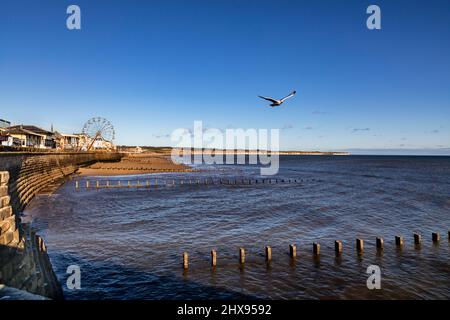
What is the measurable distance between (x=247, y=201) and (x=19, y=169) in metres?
27.2

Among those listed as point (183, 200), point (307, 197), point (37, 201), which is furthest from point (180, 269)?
point (307, 197)

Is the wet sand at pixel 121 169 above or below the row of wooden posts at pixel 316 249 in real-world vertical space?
above

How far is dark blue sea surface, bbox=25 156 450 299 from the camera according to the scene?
14453 millimetres

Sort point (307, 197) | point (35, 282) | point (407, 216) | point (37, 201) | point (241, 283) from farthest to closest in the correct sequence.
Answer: point (307, 197) < point (37, 201) < point (407, 216) < point (241, 283) < point (35, 282)

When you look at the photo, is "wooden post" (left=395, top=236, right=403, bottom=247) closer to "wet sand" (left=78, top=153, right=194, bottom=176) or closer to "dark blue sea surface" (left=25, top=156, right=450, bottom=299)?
"dark blue sea surface" (left=25, top=156, right=450, bottom=299)

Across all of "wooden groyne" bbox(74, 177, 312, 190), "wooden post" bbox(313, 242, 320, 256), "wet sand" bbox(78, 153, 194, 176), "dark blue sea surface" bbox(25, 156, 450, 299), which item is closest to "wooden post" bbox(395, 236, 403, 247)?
"dark blue sea surface" bbox(25, 156, 450, 299)

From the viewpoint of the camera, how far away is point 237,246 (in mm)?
20625

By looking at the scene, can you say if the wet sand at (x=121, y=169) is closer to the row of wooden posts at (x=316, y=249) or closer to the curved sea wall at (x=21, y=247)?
the curved sea wall at (x=21, y=247)

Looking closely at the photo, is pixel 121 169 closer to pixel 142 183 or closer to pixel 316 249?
pixel 142 183

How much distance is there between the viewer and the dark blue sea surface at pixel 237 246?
14453 mm

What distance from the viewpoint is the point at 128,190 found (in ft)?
157

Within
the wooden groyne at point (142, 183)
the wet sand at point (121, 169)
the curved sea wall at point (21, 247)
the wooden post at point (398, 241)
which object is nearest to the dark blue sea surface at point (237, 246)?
the wooden post at point (398, 241)
